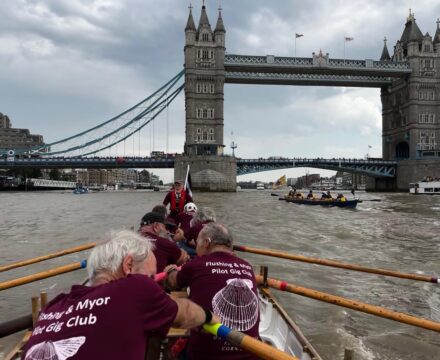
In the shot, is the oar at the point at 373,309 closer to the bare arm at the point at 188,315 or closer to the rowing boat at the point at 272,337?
the rowing boat at the point at 272,337

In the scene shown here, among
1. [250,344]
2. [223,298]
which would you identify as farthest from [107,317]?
[223,298]

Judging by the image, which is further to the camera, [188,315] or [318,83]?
[318,83]

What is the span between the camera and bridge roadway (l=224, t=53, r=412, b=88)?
3253 inches

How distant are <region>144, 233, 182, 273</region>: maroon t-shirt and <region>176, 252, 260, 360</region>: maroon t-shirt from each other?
1.69 meters

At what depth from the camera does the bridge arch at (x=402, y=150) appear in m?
93.1

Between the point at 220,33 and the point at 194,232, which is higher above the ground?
the point at 220,33

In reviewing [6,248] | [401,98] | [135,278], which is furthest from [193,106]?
[135,278]

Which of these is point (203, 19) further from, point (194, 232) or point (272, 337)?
point (272, 337)

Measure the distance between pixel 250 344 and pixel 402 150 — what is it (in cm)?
10211

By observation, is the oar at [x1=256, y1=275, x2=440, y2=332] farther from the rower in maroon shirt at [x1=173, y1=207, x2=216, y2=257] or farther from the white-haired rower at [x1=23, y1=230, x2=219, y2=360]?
the white-haired rower at [x1=23, y1=230, x2=219, y2=360]

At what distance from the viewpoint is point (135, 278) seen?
2379 mm

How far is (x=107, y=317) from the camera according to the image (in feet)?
7.06

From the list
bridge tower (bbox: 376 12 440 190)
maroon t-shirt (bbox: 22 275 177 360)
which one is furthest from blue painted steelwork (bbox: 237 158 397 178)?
maroon t-shirt (bbox: 22 275 177 360)

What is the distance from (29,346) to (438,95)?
100 m
